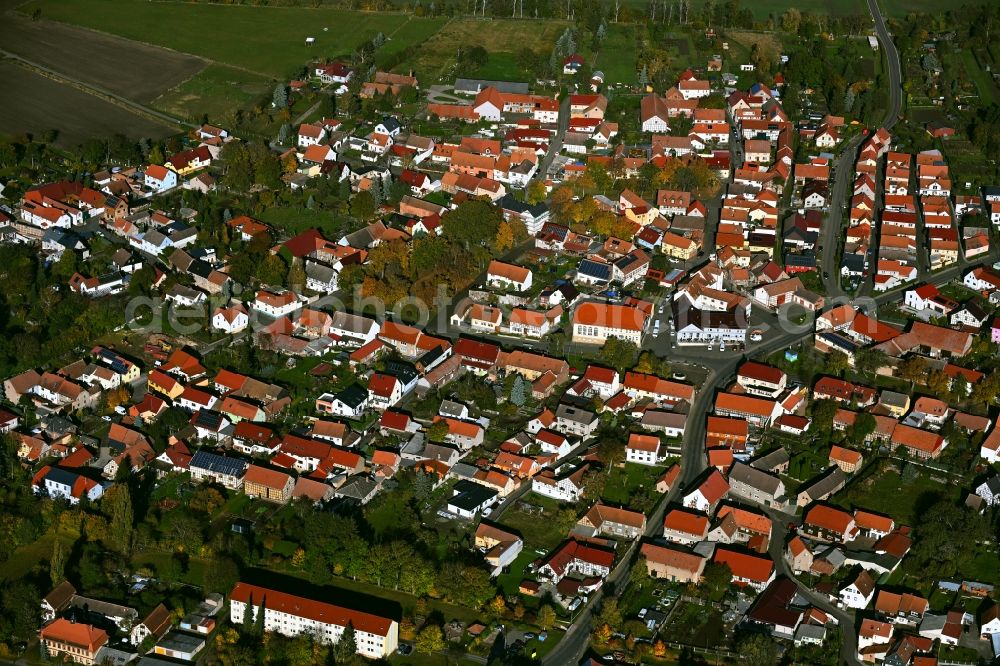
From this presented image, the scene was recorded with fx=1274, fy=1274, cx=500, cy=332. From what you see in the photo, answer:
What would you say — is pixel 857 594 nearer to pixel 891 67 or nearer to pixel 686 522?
pixel 686 522

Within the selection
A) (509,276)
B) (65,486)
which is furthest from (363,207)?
(65,486)

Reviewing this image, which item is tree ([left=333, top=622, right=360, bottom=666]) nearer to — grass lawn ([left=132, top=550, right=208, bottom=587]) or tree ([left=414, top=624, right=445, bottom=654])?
tree ([left=414, top=624, right=445, bottom=654])

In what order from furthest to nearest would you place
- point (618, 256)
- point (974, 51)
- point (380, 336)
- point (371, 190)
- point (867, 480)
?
point (974, 51) → point (371, 190) → point (618, 256) → point (380, 336) → point (867, 480)

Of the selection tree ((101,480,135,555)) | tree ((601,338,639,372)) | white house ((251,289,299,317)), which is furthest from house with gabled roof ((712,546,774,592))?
white house ((251,289,299,317))

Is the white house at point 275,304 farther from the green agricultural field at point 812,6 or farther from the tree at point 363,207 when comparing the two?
the green agricultural field at point 812,6

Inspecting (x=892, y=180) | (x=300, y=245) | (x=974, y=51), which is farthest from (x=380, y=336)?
(x=974, y=51)

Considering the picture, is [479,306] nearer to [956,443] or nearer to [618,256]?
[618,256]
